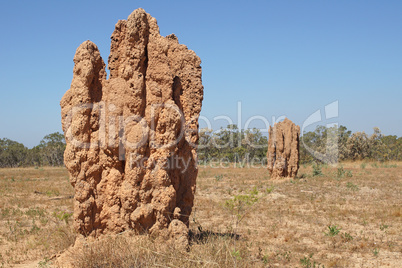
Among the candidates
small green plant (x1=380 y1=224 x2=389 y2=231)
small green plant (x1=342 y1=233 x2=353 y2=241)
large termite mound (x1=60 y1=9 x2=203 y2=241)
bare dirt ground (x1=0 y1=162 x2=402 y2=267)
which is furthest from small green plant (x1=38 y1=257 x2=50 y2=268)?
small green plant (x1=380 y1=224 x2=389 y2=231)

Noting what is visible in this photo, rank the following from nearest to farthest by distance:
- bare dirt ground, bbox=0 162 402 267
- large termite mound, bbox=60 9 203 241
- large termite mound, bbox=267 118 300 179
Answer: bare dirt ground, bbox=0 162 402 267 → large termite mound, bbox=60 9 203 241 → large termite mound, bbox=267 118 300 179

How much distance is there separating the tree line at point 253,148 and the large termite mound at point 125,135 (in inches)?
1115

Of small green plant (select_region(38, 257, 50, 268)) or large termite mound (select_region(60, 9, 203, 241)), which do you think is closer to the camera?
small green plant (select_region(38, 257, 50, 268))

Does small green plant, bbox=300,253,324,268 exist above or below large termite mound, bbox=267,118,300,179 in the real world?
below

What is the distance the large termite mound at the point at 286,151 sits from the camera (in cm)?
1611

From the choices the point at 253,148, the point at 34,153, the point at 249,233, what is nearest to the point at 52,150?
the point at 34,153

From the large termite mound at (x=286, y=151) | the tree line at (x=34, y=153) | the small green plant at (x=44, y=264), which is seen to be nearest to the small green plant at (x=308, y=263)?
the small green plant at (x=44, y=264)

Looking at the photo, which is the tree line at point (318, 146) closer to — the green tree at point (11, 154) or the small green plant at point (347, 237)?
the green tree at point (11, 154)

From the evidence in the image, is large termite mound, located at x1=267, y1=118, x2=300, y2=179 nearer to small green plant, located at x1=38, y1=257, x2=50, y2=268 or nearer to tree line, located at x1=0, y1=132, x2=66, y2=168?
small green plant, located at x1=38, y1=257, x2=50, y2=268

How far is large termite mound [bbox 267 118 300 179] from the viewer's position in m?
16.1

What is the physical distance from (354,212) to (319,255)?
12.6 feet

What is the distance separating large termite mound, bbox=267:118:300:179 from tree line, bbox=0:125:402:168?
16.9 metres

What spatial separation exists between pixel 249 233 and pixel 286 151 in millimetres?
9275

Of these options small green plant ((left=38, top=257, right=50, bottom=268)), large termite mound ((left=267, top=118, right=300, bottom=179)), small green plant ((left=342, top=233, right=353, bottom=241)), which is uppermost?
large termite mound ((left=267, top=118, right=300, bottom=179))
